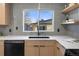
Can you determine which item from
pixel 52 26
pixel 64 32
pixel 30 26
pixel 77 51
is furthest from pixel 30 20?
pixel 77 51

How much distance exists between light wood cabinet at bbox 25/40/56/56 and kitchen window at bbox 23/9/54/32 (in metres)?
1.02

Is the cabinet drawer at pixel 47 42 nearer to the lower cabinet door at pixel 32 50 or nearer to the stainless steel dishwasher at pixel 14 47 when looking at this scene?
the lower cabinet door at pixel 32 50

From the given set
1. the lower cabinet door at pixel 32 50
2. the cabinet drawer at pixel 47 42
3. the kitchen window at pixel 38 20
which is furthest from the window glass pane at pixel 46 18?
the lower cabinet door at pixel 32 50

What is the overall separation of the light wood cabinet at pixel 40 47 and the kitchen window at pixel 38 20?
1024 millimetres

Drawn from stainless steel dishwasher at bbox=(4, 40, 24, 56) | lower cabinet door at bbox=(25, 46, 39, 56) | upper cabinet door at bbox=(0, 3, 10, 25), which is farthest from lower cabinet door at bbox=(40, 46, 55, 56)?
upper cabinet door at bbox=(0, 3, 10, 25)

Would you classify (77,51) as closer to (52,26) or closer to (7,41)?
(7,41)

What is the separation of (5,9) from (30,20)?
929 millimetres

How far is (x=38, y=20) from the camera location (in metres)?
5.22

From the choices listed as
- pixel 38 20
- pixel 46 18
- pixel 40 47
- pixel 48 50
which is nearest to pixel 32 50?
pixel 40 47

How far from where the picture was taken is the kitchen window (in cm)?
522

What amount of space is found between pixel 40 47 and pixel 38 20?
1.19 m

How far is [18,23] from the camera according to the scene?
523 cm

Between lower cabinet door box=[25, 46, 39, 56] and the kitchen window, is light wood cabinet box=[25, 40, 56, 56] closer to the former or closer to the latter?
lower cabinet door box=[25, 46, 39, 56]

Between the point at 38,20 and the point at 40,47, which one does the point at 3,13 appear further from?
the point at 40,47
